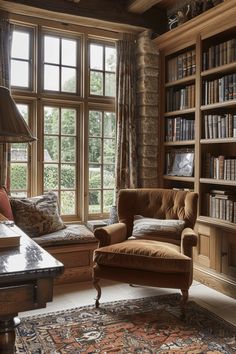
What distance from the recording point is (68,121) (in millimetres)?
4117

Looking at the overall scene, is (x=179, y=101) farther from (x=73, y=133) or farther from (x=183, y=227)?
(x=183, y=227)

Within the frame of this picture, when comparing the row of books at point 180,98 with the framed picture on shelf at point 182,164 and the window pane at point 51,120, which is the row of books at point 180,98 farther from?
the window pane at point 51,120

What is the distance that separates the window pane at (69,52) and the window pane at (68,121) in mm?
542

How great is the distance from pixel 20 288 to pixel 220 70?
2863mm

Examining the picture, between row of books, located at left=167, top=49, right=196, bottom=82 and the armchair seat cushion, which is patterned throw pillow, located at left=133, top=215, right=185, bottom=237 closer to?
the armchair seat cushion

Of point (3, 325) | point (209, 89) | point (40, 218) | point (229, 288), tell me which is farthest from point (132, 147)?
point (3, 325)

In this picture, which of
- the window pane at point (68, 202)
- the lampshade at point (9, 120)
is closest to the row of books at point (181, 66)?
the window pane at point (68, 202)

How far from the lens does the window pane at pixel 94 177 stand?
13.9 feet

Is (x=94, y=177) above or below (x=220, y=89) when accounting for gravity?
below

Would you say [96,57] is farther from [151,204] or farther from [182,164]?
[151,204]

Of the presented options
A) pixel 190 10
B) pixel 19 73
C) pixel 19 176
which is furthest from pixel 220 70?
pixel 19 176

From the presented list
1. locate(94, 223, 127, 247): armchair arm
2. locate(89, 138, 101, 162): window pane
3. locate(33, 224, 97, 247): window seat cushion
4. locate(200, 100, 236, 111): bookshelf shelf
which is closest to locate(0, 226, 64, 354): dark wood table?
locate(94, 223, 127, 247): armchair arm

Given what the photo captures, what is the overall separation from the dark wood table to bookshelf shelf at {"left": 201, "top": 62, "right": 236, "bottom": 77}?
262cm

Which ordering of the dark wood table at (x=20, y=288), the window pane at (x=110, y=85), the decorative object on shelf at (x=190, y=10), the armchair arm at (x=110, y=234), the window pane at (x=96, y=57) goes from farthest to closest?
1. the window pane at (x=110, y=85)
2. the window pane at (x=96, y=57)
3. the decorative object on shelf at (x=190, y=10)
4. the armchair arm at (x=110, y=234)
5. the dark wood table at (x=20, y=288)
